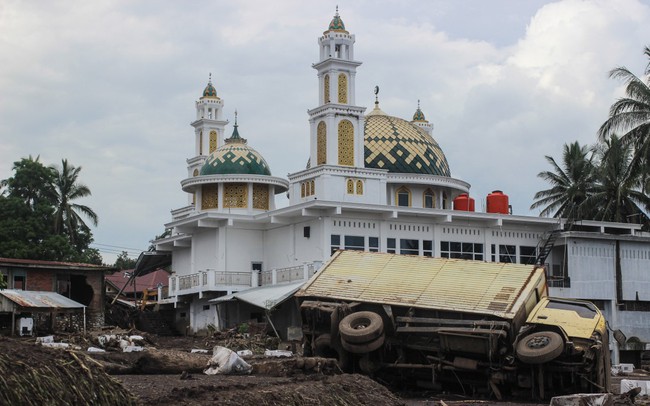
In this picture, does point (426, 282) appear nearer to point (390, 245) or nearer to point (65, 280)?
point (390, 245)

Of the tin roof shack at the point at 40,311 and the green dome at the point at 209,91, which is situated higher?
the green dome at the point at 209,91

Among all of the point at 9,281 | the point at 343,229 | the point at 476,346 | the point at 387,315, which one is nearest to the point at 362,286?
the point at 387,315

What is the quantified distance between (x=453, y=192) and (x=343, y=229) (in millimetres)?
10310

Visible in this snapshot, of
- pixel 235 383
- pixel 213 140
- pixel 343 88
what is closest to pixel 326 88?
pixel 343 88

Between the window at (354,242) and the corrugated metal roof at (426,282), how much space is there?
59.4 ft

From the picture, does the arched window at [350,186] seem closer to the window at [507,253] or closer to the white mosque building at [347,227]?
the white mosque building at [347,227]

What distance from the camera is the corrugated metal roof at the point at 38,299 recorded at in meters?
42.4

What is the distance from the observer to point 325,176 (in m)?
47.8

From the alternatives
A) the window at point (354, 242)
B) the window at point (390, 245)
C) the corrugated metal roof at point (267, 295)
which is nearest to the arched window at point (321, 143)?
the window at point (354, 242)

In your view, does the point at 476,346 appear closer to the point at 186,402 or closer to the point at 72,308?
the point at 186,402

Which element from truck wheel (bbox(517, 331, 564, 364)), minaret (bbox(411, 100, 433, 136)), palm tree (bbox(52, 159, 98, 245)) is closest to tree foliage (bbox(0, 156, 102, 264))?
palm tree (bbox(52, 159, 98, 245))

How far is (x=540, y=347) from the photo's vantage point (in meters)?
23.0

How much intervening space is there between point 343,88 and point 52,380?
1418 inches

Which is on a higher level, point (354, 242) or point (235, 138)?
point (235, 138)
